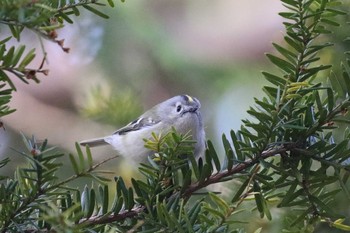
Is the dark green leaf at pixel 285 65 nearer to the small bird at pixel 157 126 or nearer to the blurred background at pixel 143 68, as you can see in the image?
the small bird at pixel 157 126

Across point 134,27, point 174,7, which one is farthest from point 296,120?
point 174,7

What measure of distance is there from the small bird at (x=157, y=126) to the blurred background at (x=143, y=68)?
6 centimetres

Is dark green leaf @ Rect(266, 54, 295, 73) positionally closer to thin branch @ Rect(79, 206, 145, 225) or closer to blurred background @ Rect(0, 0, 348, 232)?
thin branch @ Rect(79, 206, 145, 225)

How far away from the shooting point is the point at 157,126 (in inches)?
59.9

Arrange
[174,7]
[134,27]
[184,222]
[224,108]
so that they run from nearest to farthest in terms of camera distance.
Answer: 1. [184,222]
2. [224,108]
3. [134,27]
4. [174,7]

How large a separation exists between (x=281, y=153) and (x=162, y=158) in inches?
4.9

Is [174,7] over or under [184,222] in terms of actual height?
over

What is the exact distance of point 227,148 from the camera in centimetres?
65

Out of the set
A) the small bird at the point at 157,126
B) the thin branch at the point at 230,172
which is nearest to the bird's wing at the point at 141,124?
the small bird at the point at 157,126

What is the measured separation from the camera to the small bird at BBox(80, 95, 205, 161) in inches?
53.2

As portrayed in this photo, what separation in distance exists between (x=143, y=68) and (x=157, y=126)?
39 cm

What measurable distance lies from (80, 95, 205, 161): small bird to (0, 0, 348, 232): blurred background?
0.06 m

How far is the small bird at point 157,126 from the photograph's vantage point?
1352mm

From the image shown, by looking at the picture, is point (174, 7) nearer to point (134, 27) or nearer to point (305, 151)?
point (134, 27)
